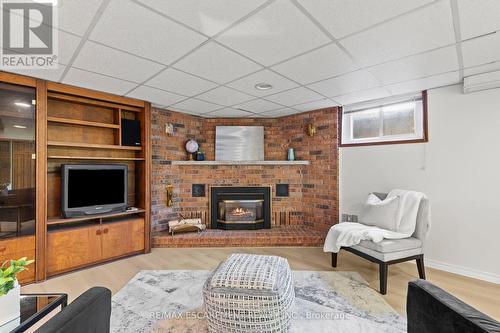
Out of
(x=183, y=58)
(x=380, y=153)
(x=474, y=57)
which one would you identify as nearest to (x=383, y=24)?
(x=474, y=57)

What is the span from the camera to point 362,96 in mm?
3275

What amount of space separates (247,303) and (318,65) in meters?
2.11

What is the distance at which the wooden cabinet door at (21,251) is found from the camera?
240 centimetres

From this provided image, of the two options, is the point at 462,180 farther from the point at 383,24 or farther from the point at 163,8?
the point at 163,8

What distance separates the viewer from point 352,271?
2.82 metres

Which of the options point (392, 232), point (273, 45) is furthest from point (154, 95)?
point (392, 232)

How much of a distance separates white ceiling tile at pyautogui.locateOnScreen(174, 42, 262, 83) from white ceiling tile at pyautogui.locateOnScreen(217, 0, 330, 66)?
0.12 metres

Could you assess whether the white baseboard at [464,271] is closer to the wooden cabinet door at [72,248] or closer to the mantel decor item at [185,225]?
the mantel decor item at [185,225]

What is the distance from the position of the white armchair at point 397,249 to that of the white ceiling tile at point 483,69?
4.52ft

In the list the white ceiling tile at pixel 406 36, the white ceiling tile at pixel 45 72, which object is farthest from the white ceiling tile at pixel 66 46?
the white ceiling tile at pixel 406 36

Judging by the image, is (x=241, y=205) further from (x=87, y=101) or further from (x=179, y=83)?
(x=87, y=101)

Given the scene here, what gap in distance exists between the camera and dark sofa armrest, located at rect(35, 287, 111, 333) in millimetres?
790

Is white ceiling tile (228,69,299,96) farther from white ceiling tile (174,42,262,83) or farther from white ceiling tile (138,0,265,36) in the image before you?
white ceiling tile (138,0,265,36)

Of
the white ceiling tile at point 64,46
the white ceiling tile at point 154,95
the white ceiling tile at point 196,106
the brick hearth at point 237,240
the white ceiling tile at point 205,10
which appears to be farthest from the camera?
the brick hearth at point 237,240
